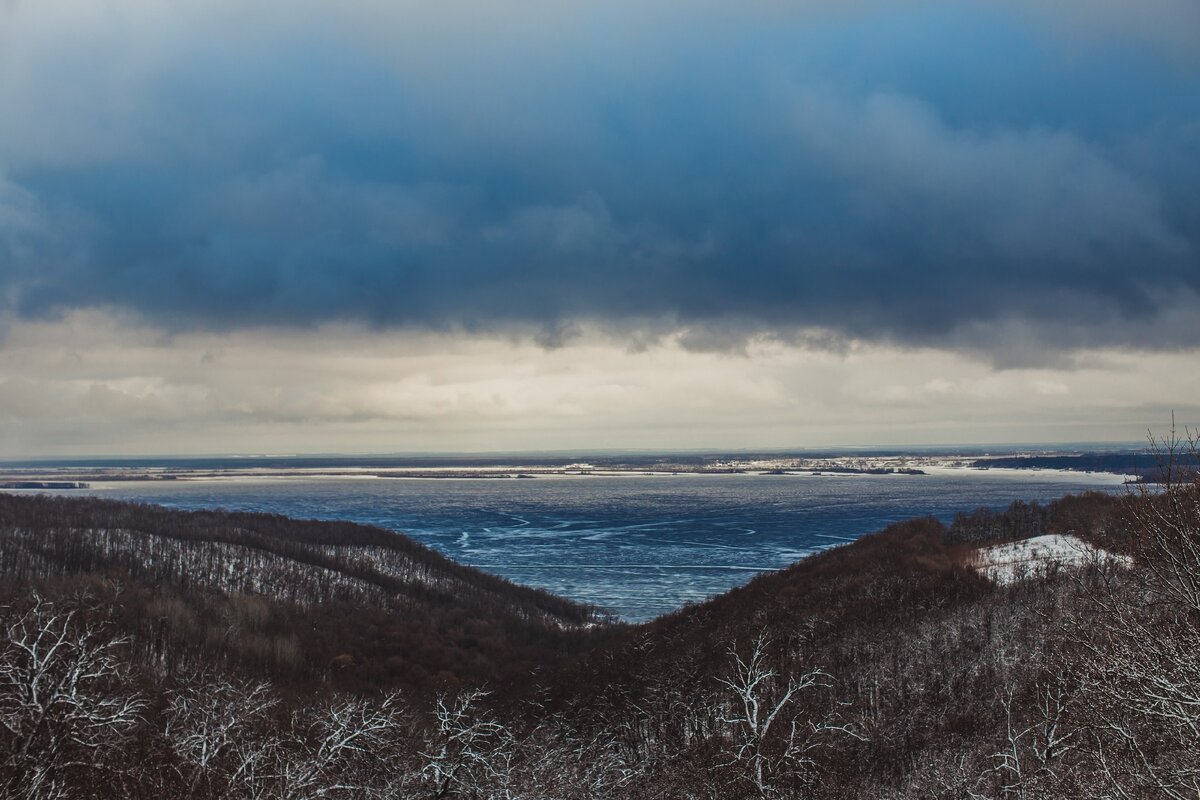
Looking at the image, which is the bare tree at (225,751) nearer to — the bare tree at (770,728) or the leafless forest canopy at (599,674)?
the leafless forest canopy at (599,674)

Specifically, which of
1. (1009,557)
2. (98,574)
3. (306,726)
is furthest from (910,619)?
(98,574)

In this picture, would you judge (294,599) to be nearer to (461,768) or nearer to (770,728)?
(461,768)

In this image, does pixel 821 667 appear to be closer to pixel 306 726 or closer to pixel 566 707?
pixel 566 707

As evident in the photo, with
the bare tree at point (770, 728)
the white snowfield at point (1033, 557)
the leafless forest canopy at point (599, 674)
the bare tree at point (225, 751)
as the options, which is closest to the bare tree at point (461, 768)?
the leafless forest canopy at point (599, 674)

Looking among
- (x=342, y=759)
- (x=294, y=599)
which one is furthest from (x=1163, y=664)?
(x=294, y=599)

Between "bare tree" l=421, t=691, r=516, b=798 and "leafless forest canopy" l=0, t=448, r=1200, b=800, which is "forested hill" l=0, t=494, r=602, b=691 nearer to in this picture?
"leafless forest canopy" l=0, t=448, r=1200, b=800
